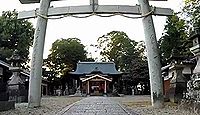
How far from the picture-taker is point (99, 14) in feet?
41.3

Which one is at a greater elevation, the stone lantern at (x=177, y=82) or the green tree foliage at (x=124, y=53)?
the green tree foliage at (x=124, y=53)

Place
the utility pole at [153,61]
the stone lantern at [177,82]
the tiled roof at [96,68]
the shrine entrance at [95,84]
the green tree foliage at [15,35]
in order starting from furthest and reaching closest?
the tiled roof at [96,68]
the shrine entrance at [95,84]
the green tree foliage at [15,35]
the stone lantern at [177,82]
the utility pole at [153,61]

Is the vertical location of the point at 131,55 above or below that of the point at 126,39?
below

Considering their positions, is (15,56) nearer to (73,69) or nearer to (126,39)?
(73,69)

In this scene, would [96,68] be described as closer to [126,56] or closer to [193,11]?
[126,56]

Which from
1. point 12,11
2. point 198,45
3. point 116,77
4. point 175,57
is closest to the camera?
point 198,45

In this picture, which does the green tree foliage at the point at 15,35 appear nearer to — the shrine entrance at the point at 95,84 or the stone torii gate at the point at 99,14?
the shrine entrance at the point at 95,84

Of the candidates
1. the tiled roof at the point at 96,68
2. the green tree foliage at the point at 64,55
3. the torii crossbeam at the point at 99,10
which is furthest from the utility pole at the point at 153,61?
the green tree foliage at the point at 64,55

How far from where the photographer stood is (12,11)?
48.4 meters

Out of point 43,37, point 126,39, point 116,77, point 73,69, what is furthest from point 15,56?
point 126,39

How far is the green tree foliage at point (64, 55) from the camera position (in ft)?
189

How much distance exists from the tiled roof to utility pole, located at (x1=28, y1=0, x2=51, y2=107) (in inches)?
1547

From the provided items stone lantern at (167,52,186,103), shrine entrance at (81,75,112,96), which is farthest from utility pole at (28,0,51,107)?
shrine entrance at (81,75,112,96)

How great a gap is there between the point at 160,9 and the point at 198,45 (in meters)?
3.23
